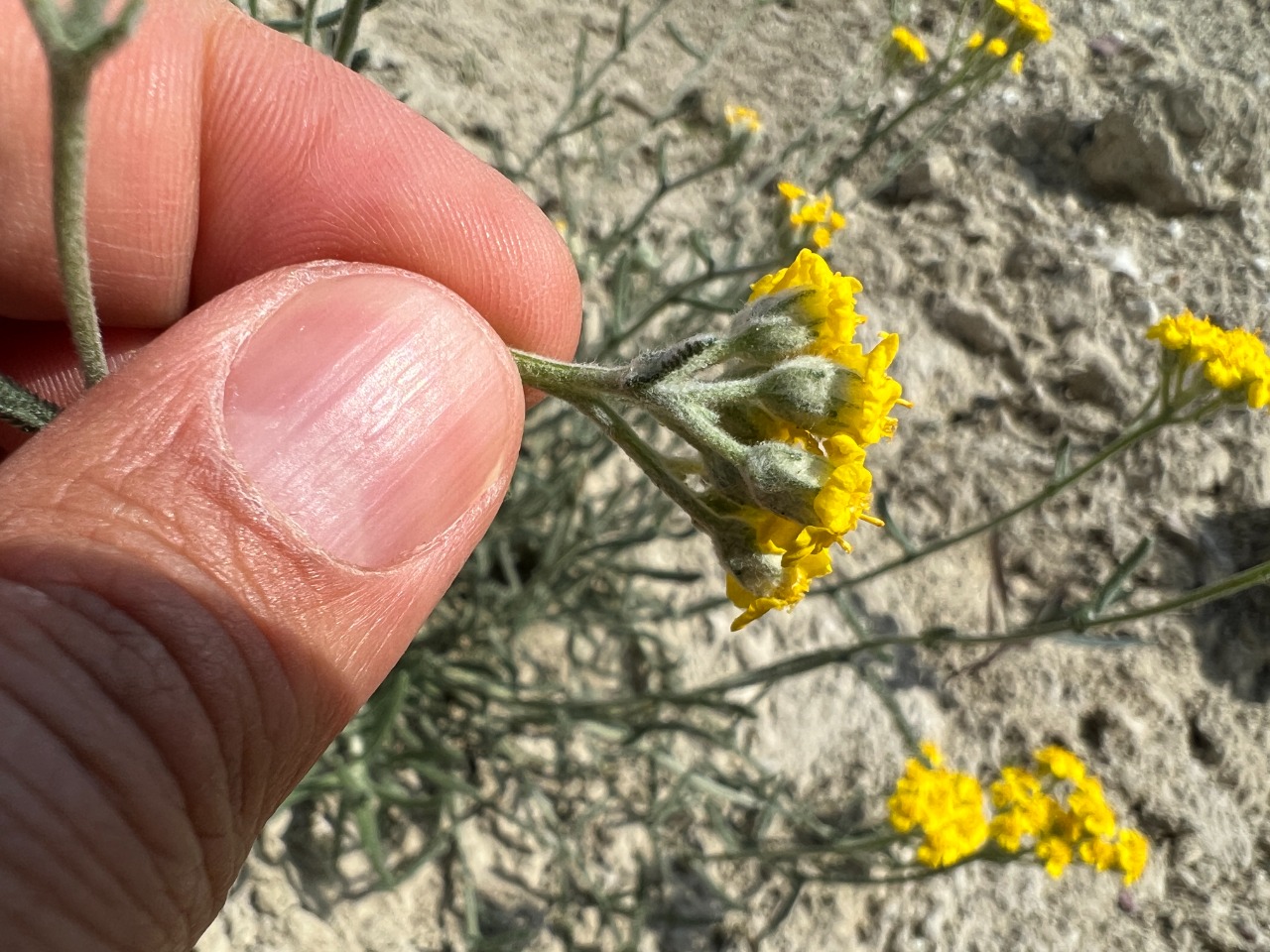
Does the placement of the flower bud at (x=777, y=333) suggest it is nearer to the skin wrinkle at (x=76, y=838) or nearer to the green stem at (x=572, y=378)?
the green stem at (x=572, y=378)

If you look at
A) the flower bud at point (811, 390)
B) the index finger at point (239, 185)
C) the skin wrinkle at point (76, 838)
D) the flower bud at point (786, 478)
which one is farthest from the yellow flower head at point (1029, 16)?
the skin wrinkle at point (76, 838)

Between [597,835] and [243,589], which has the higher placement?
[243,589]

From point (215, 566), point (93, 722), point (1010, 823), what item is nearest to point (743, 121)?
point (1010, 823)

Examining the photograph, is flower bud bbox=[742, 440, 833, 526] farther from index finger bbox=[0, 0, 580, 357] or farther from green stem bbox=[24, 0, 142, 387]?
index finger bbox=[0, 0, 580, 357]

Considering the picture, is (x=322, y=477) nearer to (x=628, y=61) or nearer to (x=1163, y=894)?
(x=1163, y=894)

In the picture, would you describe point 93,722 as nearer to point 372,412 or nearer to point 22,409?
point 22,409

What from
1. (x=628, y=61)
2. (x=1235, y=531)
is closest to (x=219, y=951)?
(x=1235, y=531)

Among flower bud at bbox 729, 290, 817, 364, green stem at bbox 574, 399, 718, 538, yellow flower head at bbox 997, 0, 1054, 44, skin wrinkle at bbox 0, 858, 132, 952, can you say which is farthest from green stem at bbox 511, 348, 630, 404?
yellow flower head at bbox 997, 0, 1054, 44

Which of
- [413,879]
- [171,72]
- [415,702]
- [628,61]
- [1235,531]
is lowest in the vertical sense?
[413,879]
